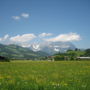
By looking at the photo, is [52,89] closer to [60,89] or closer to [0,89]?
[60,89]

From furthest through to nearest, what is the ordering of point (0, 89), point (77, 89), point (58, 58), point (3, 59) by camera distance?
point (58, 58) → point (3, 59) → point (77, 89) → point (0, 89)

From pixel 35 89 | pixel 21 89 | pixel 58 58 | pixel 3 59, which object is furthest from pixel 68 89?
pixel 58 58

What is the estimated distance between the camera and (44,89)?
8.30 meters

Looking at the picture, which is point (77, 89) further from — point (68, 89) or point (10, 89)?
point (10, 89)

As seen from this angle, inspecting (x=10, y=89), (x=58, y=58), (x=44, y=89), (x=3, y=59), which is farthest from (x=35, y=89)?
(x=58, y=58)

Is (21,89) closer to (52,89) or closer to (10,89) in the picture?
(10,89)

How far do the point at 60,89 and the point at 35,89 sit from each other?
1156 mm

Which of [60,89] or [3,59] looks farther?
[3,59]

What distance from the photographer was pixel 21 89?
27.0 ft

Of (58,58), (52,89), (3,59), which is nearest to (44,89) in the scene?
(52,89)

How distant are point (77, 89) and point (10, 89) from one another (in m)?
3.03

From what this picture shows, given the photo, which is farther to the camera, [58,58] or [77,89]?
[58,58]

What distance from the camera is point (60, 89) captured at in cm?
852

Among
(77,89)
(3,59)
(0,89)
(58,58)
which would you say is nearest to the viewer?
(0,89)
